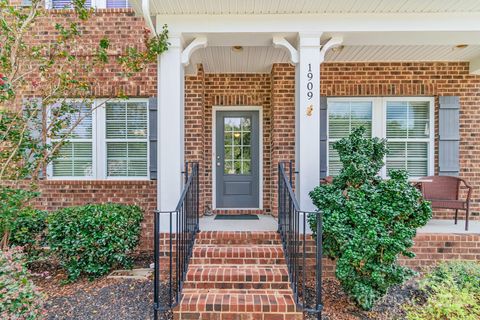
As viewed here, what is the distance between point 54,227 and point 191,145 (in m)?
2.25

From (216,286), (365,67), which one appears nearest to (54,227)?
(216,286)

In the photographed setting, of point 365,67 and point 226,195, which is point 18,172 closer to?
point 226,195

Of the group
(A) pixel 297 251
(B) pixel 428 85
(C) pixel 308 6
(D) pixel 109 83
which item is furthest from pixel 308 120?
(D) pixel 109 83

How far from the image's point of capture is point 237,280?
119 inches

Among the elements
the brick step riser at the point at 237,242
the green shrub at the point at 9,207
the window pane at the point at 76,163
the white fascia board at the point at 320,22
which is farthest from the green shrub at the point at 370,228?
the window pane at the point at 76,163

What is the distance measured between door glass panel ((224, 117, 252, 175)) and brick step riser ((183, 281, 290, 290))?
2.57 metres

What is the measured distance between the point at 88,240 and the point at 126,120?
2.19 meters

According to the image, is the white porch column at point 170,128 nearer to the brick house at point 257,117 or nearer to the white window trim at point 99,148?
the brick house at point 257,117

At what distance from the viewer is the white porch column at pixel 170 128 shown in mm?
3451

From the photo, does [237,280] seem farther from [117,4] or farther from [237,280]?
[117,4]

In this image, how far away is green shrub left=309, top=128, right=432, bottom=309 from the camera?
2.79 m

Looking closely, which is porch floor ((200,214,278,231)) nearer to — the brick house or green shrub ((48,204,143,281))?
the brick house

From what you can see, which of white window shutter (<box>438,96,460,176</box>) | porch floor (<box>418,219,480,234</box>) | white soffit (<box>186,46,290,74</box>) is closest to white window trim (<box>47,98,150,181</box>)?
white soffit (<box>186,46,290,74</box>)

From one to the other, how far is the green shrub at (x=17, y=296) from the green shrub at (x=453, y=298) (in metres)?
3.16
